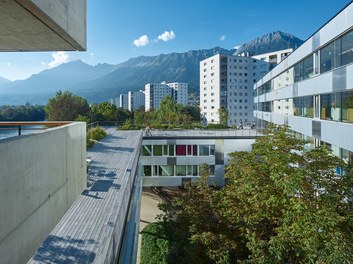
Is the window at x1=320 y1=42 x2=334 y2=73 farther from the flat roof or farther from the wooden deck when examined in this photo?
the flat roof

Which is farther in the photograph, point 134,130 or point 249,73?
point 249,73

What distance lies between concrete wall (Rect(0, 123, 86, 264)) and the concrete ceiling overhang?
2054 millimetres

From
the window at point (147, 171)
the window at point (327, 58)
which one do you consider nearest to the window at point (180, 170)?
the window at point (147, 171)

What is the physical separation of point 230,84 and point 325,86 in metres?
82.4

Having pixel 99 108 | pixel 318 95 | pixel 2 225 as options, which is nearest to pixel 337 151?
pixel 318 95

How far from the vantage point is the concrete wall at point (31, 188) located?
12.0 feet

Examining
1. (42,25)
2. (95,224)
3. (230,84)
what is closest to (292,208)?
(95,224)

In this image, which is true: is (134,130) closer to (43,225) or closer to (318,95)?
(318,95)

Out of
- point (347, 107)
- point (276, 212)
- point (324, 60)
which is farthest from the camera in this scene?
point (324, 60)

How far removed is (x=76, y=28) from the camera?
6.69 meters

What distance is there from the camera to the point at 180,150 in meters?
29.8

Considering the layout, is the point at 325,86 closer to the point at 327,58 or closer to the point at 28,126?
the point at 327,58

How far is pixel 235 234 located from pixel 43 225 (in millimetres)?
7453

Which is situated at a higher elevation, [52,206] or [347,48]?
[347,48]
